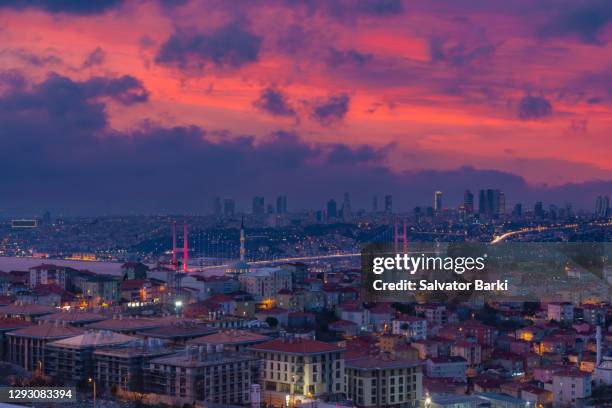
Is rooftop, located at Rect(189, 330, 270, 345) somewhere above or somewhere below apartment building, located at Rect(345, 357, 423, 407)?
above

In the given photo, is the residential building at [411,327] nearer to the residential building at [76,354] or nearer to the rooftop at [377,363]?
the rooftop at [377,363]

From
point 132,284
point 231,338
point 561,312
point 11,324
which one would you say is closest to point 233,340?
point 231,338

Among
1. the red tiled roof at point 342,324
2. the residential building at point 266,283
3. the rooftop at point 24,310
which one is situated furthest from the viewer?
the residential building at point 266,283

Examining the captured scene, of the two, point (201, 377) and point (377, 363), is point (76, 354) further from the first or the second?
point (377, 363)

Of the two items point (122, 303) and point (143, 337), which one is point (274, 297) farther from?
point (143, 337)

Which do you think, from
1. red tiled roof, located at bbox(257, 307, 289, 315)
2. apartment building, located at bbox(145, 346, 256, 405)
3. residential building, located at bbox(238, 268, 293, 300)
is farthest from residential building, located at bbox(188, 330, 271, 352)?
residential building, located at bbox(238, 268, 293, 300)

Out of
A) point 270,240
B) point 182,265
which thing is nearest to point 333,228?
point 270,240

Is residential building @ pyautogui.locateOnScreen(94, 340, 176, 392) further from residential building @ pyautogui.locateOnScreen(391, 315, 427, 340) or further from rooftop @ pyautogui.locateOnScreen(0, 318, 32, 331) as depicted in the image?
residential building @ pyautogui.locateOnScreen(391, 315, 427, 340)

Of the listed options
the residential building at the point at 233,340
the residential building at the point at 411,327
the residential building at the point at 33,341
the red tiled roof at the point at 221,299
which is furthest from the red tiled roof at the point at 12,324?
the residential building at the point at 411,327
